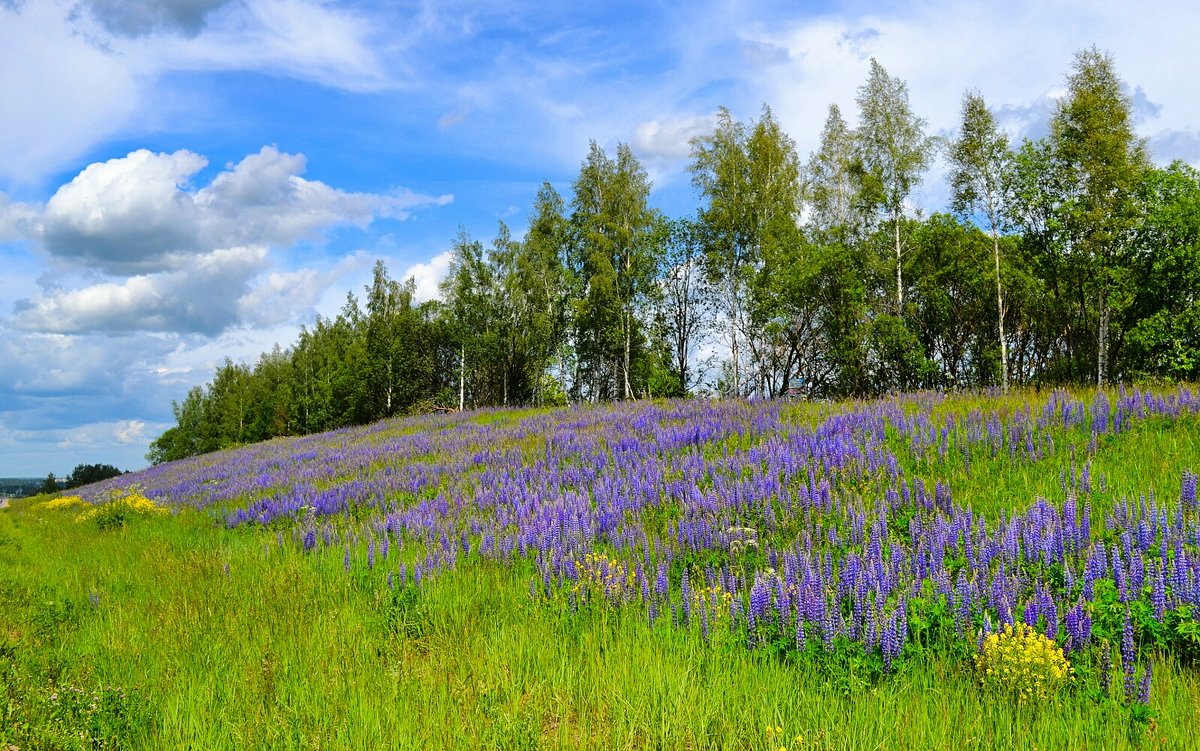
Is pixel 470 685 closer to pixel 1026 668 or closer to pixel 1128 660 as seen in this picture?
pixel 1026 668

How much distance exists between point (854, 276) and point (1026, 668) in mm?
32416

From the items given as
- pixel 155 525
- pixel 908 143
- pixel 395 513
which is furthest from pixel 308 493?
pixel 908 143

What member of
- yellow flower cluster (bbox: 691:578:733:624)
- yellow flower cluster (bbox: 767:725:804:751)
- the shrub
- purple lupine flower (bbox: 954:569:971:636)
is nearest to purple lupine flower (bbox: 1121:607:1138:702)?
purple lupine flower (bbox: 954:569:971:636)

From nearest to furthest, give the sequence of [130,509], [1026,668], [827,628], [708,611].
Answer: [1026,668] → [827,628] → [708,611] → [130,509]

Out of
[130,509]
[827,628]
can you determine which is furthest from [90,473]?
[827,628]

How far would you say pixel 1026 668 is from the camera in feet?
11.2

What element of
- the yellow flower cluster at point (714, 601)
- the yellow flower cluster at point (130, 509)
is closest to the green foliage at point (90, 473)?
the yellow flower cluster at point (130, 509)

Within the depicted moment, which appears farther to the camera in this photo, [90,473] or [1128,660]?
[90,473]

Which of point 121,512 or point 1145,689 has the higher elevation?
point 1145,689

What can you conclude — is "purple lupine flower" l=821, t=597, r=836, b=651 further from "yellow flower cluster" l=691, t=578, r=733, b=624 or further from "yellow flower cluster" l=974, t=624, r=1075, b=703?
"yellow flower cluster" l=974, t=624, r=1075, b=703

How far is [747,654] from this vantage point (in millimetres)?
4078

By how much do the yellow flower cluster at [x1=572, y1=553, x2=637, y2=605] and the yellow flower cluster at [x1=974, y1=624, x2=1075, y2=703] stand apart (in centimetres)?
242

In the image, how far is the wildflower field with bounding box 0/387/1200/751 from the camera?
3.40 metres

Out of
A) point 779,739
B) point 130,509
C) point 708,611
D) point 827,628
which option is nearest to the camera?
point 779,739
